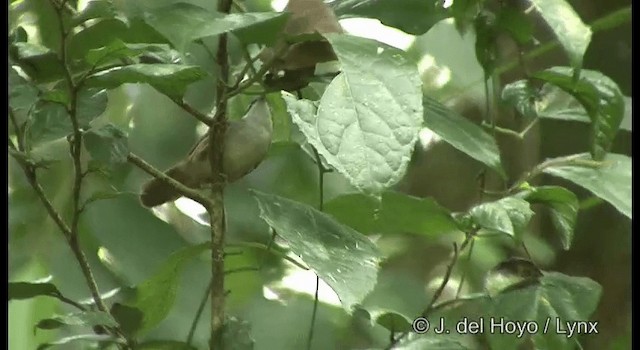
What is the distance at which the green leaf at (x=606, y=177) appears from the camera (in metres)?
0.46

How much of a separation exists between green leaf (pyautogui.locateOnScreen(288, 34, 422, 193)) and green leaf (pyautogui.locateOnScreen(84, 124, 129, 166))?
12 cm

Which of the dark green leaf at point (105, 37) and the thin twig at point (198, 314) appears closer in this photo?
the dark green leaf at point (105, 37)

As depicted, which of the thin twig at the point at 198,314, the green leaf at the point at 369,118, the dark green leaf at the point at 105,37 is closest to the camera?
the green leaf at the point at 369,118

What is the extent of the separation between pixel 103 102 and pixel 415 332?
242 mm

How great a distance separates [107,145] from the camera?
1.38 feet

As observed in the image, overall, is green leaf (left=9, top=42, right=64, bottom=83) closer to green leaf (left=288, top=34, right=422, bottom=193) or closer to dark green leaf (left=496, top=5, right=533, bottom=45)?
green leaf (left=288, top=34, right=422, bottom=193)

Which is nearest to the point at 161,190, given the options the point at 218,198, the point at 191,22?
the point at 218,198

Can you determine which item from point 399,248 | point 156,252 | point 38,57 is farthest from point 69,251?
point 399,248

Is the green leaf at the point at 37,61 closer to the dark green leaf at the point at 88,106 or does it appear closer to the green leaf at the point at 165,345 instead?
the dark green leaf at the point at 88,106

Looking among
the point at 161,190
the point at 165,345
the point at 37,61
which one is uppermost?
the point at 37,61

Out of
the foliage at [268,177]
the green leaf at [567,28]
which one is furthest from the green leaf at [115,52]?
the green leaf at [567,28]

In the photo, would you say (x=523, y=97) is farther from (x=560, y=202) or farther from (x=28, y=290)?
(x=28, y=290)

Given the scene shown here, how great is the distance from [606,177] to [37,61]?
341 mm

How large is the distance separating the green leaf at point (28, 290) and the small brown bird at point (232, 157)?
0.09m
